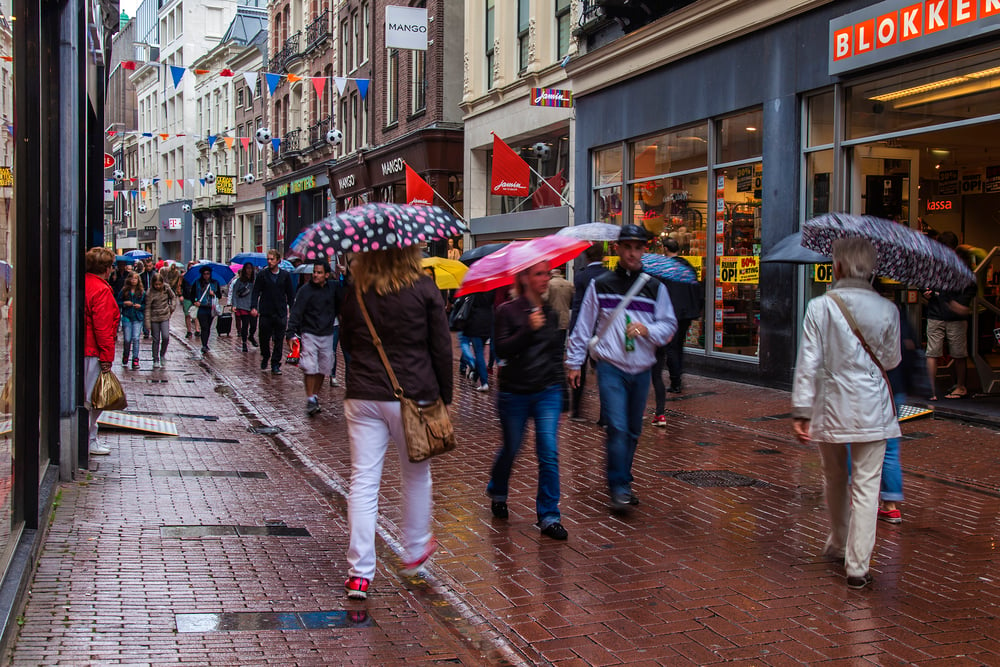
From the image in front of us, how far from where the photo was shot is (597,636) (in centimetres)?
436

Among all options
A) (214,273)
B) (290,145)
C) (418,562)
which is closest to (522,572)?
(418,562)

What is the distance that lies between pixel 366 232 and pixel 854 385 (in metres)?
2.57

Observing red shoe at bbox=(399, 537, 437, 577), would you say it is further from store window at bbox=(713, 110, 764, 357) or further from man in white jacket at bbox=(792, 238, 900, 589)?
store window at bbox=(713, 110, 764, 357)

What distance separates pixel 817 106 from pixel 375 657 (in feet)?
35.0

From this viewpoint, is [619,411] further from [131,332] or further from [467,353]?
[131,332]

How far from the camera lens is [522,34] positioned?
2169 centimetres

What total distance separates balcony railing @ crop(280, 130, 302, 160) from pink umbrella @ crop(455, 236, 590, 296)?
3462 centimetres

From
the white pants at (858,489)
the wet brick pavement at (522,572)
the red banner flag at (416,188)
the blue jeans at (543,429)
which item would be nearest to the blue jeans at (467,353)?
the wet brick pavement at (522,572)

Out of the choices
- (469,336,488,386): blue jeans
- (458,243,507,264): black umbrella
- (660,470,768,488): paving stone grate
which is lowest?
(660,470,768,488): paving stone grate

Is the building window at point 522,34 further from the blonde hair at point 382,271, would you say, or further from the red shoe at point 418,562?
the red shoe at point 418,562

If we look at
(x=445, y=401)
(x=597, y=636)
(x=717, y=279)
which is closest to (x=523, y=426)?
(x=445, y=401)

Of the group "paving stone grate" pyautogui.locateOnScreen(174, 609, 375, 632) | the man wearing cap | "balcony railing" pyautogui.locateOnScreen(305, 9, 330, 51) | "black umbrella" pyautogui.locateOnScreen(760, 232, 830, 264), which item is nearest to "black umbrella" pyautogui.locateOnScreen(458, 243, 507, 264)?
"black umbrella" pyautogui.locateOnScreen(760, 232, 830, 264)

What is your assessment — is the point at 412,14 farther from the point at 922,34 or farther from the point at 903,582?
the point at 903,582

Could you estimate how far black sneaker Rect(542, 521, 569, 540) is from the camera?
587 centimetres
